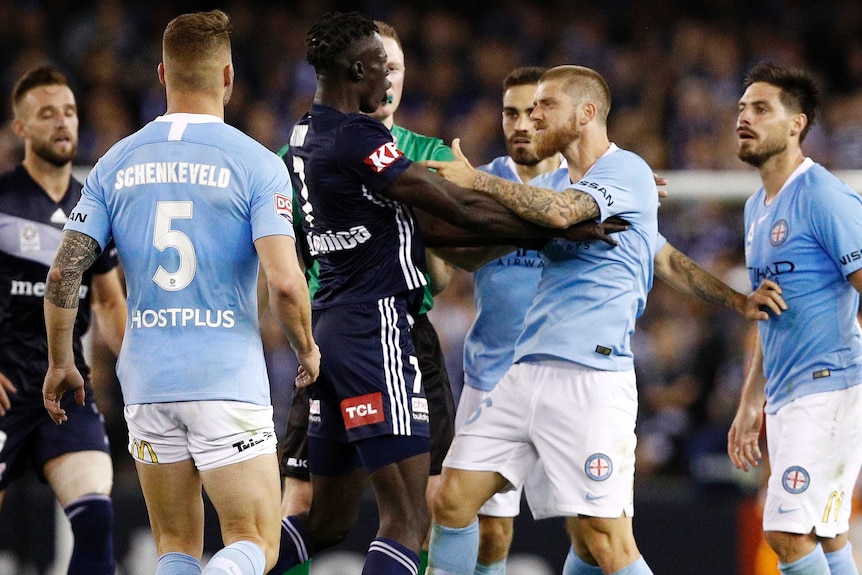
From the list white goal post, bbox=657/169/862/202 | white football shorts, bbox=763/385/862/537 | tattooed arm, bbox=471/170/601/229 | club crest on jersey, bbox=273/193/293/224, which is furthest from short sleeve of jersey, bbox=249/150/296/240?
white goal post, bbox=657/169/862/202

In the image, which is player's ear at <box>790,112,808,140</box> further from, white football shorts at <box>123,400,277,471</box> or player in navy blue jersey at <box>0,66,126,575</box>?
player in navy blue jersey at <box>0,66,126,575</box>

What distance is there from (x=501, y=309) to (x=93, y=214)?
2376 millimetres

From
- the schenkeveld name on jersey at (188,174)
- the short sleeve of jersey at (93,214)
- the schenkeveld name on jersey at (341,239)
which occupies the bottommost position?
the schenkeveld name on jersey at (341,239)

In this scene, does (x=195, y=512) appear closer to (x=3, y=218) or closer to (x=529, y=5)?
(x=3, y=218)

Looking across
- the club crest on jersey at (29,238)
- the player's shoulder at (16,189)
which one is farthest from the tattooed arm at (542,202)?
the player's shoulder at (16,189)

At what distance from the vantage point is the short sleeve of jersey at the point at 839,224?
5746 mm

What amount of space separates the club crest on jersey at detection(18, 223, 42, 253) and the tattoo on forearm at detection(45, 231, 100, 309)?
1.82 m

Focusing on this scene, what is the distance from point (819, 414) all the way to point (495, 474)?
1.67 metres

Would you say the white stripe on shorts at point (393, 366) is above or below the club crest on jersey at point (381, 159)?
below

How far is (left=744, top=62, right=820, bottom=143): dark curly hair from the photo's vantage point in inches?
241

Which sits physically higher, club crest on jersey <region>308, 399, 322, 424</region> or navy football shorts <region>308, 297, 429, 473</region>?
navy football shorts <region>308, 297, 429, 473</region>

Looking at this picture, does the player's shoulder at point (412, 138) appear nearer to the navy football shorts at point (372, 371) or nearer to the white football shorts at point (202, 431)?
the navy football shorts at point (372, 371)

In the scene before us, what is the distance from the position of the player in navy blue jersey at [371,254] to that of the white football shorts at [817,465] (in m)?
1.61

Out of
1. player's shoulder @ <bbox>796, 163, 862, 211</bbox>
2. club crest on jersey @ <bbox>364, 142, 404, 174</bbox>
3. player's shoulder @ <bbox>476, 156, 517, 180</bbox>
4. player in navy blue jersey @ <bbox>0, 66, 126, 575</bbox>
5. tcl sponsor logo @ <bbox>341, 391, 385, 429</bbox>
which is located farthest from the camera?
player's shoulder @ <bbox>476, 156, 517, 180</bbox>
